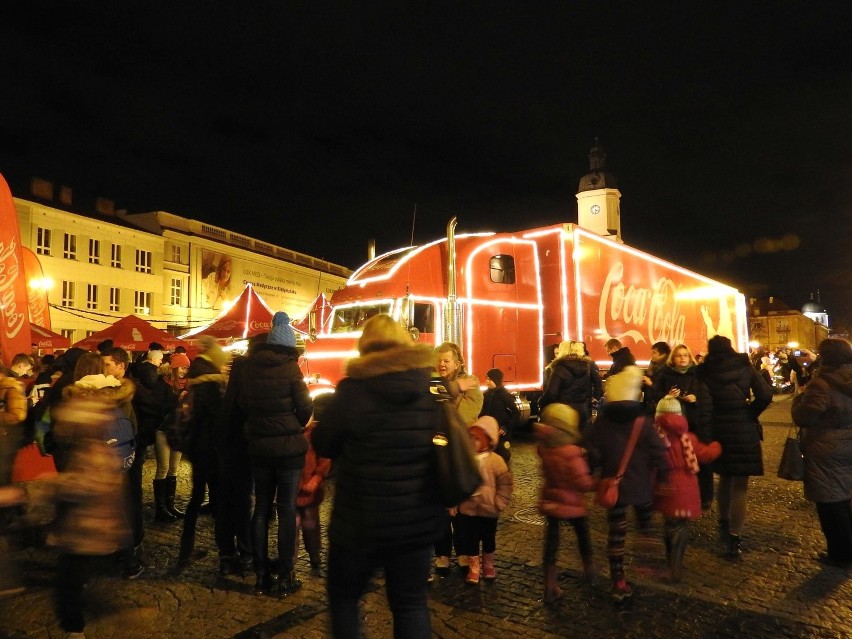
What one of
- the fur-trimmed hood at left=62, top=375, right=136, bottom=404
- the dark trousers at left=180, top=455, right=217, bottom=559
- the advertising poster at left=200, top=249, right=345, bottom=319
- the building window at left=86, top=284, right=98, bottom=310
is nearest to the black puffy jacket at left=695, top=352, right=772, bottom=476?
the dark trousers at left=180, top=455, right=217, bottom=559

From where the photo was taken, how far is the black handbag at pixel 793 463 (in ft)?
17.6

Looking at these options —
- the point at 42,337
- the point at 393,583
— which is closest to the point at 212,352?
the point at 393,583

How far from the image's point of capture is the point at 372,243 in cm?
1244

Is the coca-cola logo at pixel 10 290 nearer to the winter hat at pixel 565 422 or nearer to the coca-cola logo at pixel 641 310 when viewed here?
the winter hat at pixel 565 422

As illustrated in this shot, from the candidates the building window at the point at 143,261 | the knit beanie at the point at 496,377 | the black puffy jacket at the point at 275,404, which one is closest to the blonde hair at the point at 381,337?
the black puffy jacket at the point at 275,404

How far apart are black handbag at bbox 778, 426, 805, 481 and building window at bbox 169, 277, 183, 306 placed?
42835mm

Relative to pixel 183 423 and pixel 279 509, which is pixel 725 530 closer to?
pixel 279 509

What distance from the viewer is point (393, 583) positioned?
9.24 feet

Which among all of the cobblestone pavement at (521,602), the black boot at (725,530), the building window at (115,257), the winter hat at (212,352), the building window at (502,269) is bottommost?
the cobblestone pavement at (521,602)

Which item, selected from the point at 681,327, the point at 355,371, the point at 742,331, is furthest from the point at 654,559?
the point at 742,331

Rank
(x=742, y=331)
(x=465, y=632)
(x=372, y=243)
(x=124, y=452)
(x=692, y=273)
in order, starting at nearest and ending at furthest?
(x=465, y=632), (x=124, y=452), (x=372, y=243), (x=692, y=273), (x=742, y=331)

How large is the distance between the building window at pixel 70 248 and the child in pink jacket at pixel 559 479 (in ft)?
125

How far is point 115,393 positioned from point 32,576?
2.11 m

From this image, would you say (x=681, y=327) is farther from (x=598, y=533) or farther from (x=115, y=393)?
(x=115, y=393)
